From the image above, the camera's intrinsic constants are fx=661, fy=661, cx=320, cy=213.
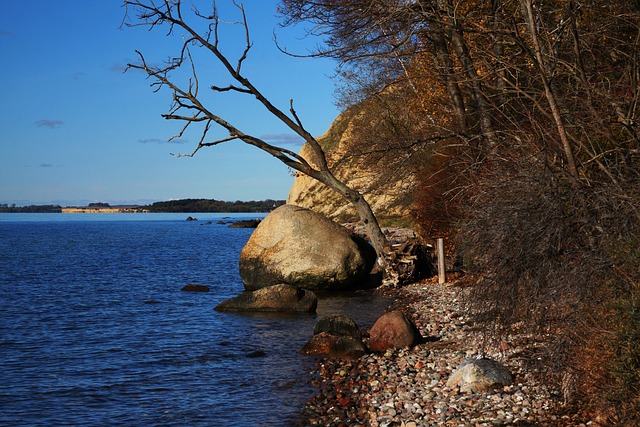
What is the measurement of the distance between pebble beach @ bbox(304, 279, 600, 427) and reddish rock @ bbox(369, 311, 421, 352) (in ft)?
0.75

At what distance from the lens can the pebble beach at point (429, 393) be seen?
8.63 metres

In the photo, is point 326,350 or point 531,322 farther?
point 326,350

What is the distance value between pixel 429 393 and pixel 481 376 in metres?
0.81

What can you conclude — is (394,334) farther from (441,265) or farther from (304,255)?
(304,255)

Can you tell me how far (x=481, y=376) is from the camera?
9750mm

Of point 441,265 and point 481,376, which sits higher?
point 441,265

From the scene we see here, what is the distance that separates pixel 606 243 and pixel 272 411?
5613 millimetres

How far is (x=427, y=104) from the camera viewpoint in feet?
73.2

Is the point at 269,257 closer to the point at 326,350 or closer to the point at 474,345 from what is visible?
the point at 326,350

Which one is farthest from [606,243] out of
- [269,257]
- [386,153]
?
[269,257]

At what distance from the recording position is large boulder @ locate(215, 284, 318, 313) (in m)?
19.2

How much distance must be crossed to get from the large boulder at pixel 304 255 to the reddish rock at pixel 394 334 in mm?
8780

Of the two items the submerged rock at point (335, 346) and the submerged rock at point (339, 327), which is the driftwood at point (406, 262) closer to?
the submerged rock at point (339, 327)

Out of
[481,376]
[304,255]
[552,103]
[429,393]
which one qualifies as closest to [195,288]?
[304,255]
